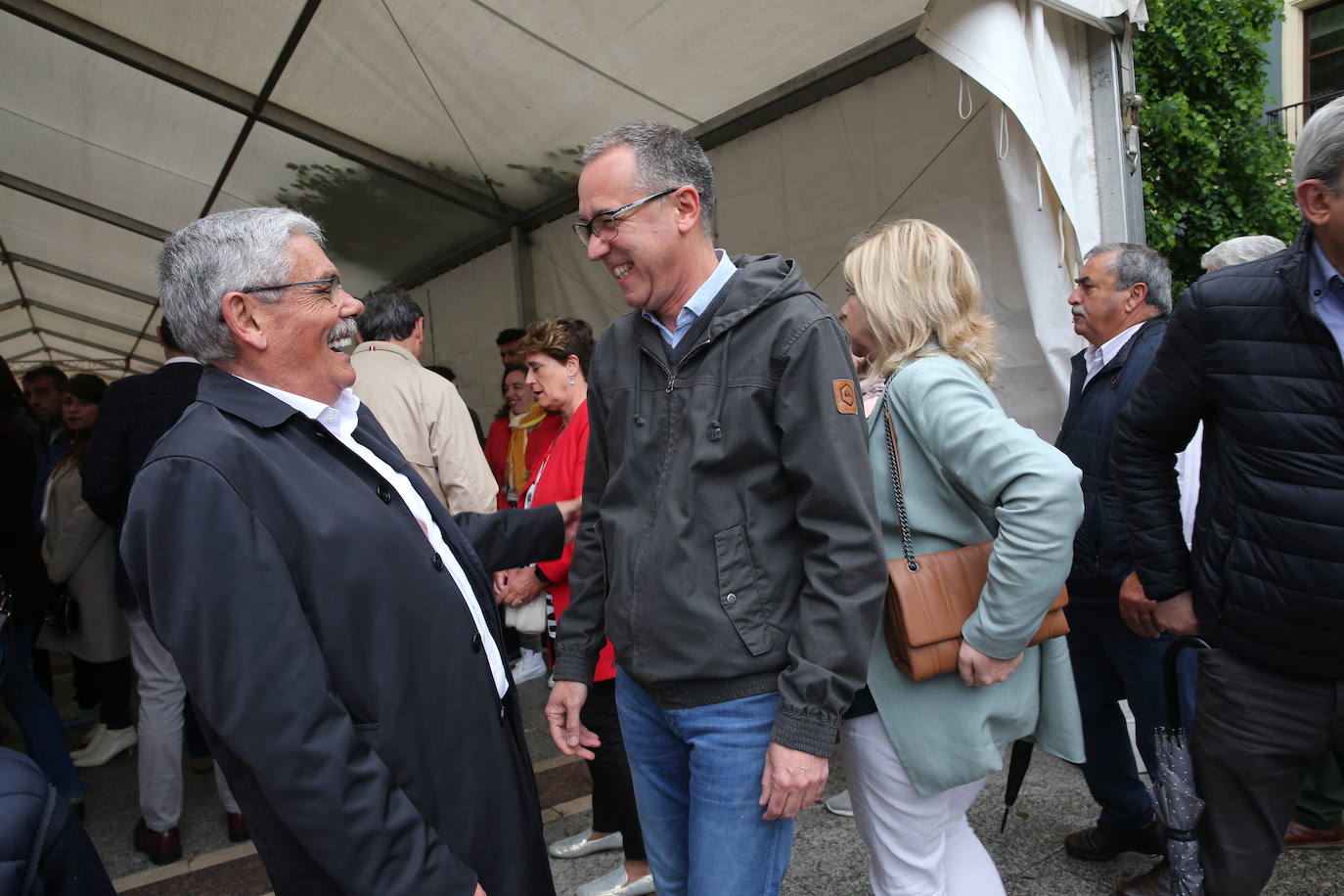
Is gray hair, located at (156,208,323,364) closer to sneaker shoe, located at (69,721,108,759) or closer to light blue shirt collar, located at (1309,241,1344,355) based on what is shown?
light blue shirt collar, located at (1309,241,1344,355)

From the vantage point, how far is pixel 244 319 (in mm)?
1324

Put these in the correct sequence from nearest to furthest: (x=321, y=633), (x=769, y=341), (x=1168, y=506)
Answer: (x=321, y=633), (x=769, y=341), (x=1168, y=506)

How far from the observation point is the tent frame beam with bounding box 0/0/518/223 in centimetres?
451

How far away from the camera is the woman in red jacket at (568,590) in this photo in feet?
8.09

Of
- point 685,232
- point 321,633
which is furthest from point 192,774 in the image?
point 685,232

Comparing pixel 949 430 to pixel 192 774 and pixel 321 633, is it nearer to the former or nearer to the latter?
pixel 321 633

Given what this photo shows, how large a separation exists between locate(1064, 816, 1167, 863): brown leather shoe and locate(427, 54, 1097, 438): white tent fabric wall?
1563 millimetres

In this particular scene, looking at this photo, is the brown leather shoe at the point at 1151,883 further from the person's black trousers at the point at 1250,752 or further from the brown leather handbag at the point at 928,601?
the brown leather handbag at the point at 928,601

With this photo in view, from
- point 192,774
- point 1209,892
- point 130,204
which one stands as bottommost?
point 192,774

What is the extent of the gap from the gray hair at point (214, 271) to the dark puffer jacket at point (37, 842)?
68 cm

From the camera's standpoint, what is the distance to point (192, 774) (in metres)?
3.78

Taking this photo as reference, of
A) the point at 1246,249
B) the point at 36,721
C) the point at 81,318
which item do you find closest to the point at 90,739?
the point at 36,721

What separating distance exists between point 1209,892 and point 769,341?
1471mm

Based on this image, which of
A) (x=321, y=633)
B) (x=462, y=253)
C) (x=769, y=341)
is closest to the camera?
(x=321, y=633)
